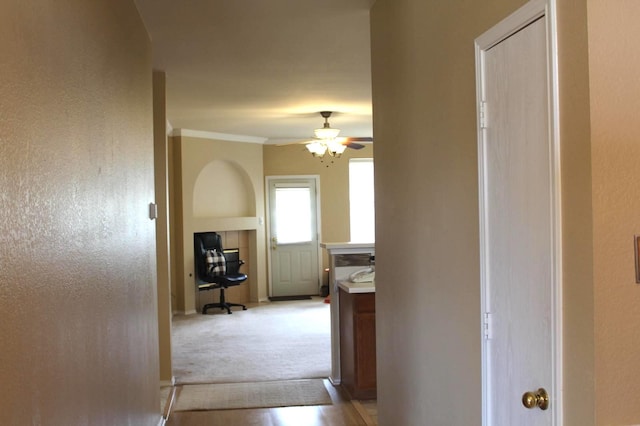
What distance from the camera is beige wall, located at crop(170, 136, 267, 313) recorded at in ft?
26.5

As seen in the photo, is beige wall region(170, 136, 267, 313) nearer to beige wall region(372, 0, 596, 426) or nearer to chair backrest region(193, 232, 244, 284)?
chair backrest region(193, 232, 244, 284)

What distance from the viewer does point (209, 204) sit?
8805 mm

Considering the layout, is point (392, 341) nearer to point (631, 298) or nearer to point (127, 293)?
point (127, 293)

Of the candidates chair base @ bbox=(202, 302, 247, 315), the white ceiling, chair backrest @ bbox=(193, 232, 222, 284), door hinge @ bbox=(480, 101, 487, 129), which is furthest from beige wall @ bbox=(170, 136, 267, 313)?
door hinge @ bbox=(480, 101, 487, 129)

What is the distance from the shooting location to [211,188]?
883 centimetres

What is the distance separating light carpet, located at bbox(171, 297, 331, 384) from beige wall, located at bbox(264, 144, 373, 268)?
5.17 feet

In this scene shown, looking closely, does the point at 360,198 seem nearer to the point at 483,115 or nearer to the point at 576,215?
the point at 483,115

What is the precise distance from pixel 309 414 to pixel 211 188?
5338mm

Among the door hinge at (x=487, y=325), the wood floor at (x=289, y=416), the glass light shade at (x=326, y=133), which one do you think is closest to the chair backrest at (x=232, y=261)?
the glass light shade at (x=326, y=133)

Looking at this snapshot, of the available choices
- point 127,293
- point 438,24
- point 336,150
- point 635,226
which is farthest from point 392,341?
point 336,150

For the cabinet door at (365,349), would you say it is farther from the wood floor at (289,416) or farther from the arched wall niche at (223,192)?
the arched wall niche at (223,192)

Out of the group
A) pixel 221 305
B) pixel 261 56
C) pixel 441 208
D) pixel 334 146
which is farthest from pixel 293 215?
pixel 441 208

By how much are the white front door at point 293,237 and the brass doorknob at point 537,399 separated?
8086 mm

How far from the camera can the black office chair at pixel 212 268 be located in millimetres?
8172
